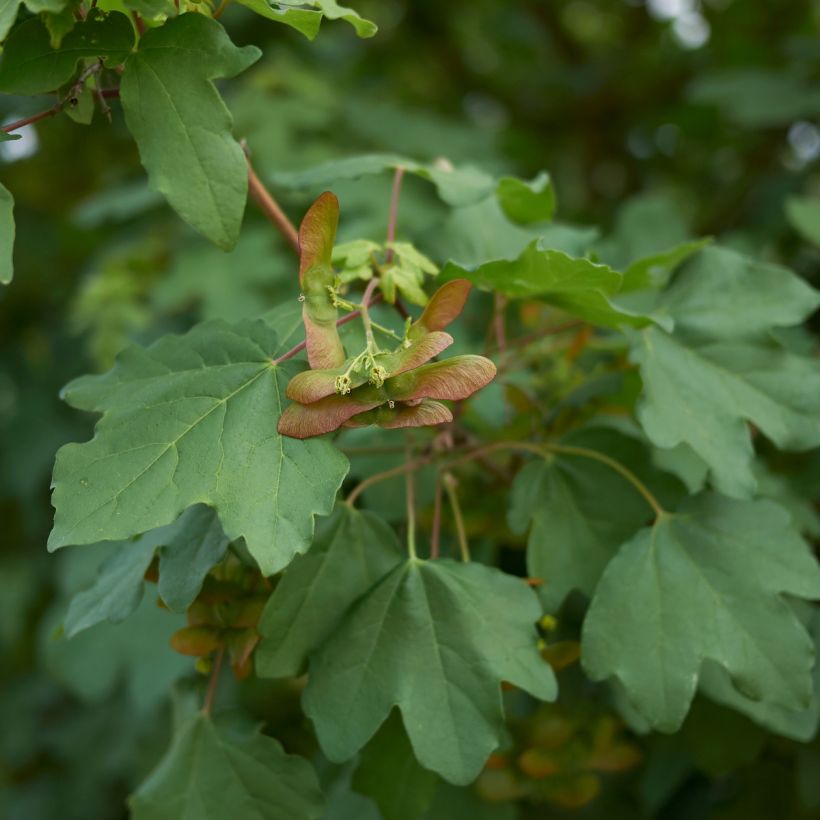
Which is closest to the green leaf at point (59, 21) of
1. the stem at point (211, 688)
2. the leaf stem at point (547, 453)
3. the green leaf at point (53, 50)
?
the green leaf at point (53, 50)

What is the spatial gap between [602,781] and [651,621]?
0.77 m

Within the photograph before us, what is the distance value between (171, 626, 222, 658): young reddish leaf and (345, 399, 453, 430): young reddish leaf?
0.33 m

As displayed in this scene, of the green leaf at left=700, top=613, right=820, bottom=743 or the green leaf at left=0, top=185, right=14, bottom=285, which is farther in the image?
the green leaf at left=700, top=613, right=820, bottom=743

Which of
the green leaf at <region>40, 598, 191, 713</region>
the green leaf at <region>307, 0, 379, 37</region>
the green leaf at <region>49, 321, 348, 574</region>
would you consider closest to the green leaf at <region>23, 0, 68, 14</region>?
the green leaf at <region>307, 0, 379, 37</region>

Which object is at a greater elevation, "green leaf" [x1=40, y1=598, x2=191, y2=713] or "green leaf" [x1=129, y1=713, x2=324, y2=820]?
"green leaf" [x1=129, y1=713, x2=324, y2=820]

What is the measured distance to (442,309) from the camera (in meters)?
0.96

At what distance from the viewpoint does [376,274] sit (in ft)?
3.70

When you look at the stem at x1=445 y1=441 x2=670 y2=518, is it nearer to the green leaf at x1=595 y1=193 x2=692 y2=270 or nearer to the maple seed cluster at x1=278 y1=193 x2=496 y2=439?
the maple seed cluster at x1=278 y1=193 x2=496 y2=439

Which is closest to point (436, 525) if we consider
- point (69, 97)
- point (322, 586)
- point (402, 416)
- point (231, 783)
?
point (322, 586)

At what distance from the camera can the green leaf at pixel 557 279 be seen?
1.05m

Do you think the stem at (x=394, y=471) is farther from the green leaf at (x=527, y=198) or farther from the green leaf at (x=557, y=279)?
the green leaf at (x=527, y=198)

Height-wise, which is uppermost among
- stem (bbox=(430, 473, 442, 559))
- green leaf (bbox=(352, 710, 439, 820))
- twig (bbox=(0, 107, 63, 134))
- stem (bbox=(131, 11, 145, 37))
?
stem (bbox=(131, 11, 145, 37))

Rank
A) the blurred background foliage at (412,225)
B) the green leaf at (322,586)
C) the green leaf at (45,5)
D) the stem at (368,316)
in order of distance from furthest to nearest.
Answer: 1. the blurred background foliage at (412,225)
2. the green leaf at (322,586)
3. the stem at (368,316)
4. the green leaf at (45,5)

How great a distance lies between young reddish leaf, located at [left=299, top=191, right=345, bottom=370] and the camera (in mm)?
950
